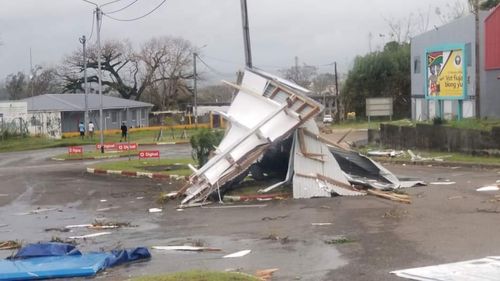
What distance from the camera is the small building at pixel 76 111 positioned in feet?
215

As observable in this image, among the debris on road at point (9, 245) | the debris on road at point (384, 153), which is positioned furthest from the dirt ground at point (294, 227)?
the debris on road at point (384, 153)

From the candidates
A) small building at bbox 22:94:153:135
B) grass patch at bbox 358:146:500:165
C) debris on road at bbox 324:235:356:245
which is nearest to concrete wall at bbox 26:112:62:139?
small building at bbox 22:94:153:135

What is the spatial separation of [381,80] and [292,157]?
56.1 metres

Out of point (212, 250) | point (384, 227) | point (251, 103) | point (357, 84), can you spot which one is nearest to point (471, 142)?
point (251, 103)

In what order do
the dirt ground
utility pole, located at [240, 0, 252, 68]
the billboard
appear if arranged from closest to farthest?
the dirt ground
utility pole, located at [240, 0, 252, 68]
the billboard

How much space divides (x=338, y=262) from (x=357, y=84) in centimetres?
6546

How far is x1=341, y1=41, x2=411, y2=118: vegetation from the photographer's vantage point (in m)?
72.4

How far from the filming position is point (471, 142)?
2753cm

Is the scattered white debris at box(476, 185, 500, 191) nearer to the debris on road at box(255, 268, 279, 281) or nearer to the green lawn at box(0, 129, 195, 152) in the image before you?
the debris on road at box(255, 268, 279, 281)

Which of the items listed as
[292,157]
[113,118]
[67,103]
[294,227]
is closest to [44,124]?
[67,103]

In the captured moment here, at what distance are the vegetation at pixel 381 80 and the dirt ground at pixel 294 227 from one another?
49.9m

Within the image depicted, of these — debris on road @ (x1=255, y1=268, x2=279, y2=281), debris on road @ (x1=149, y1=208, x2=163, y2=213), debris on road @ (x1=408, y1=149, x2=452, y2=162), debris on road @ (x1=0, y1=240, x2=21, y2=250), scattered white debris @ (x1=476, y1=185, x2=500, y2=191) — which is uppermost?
debris on road @ (x1=408, y1=149, x2=452, y2=162)

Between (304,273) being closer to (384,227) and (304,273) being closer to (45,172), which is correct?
(384,227)

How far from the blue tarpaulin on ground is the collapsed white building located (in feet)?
24.4
